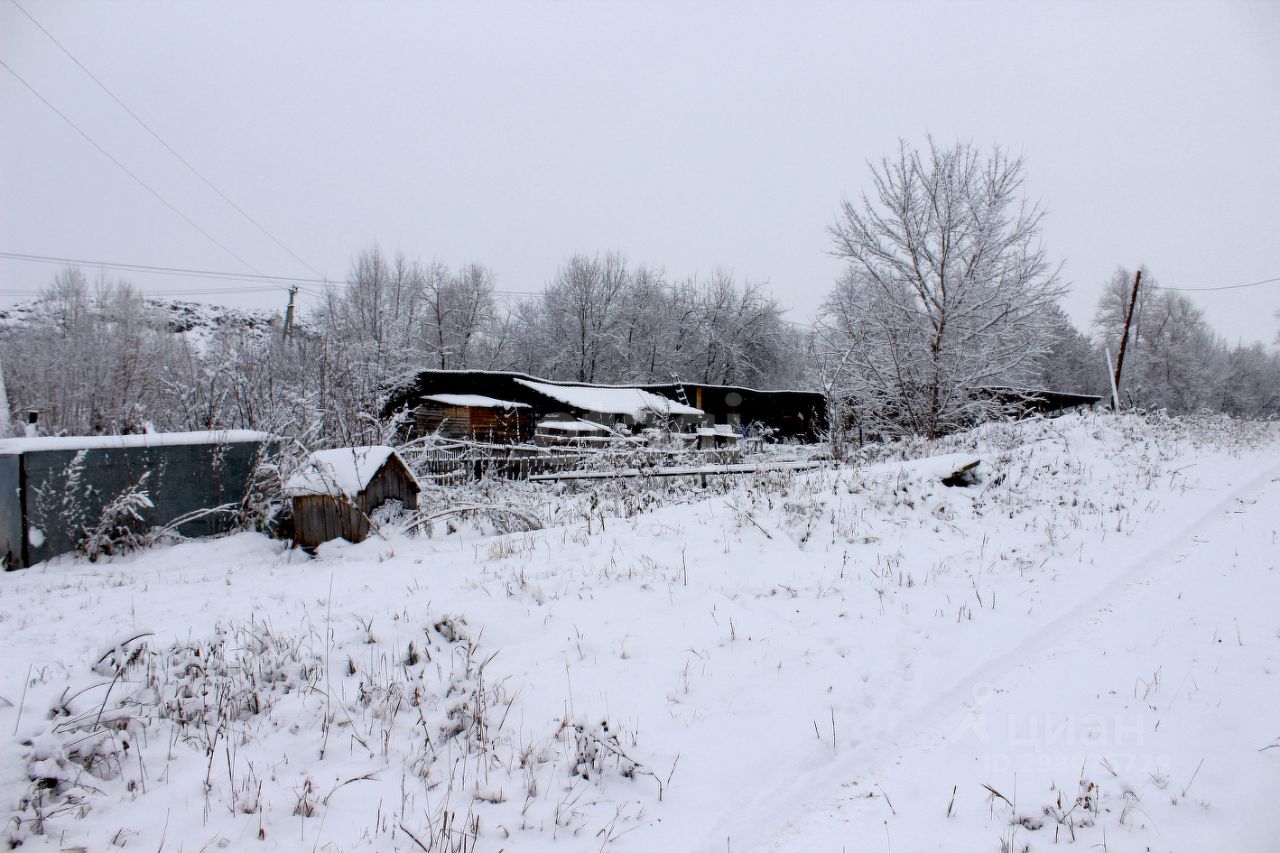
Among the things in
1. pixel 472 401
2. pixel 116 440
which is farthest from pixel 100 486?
pixel 472 401

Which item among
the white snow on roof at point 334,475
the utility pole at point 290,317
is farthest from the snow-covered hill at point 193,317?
the white snow on roof at point 334,475

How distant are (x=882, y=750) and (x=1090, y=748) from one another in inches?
38.5

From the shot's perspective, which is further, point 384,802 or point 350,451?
point 350,451

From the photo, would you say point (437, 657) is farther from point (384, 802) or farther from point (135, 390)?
Answer: point (135, 390)

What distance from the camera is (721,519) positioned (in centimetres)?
663

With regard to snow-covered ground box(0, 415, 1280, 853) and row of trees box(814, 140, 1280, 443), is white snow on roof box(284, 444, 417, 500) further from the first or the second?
row of trees box(814, 140, 1280, 443)

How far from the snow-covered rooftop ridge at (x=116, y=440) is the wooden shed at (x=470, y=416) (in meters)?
16.1

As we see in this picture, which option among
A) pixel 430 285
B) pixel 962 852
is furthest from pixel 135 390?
pixel 962 852

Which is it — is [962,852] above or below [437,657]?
below

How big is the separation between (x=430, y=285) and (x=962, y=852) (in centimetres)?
4867

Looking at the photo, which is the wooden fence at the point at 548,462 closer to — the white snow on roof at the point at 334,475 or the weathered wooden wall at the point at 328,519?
the white snow on roof at the point at 334,475

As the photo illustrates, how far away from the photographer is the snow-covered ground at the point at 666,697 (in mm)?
2418

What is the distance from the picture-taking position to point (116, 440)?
282 inches

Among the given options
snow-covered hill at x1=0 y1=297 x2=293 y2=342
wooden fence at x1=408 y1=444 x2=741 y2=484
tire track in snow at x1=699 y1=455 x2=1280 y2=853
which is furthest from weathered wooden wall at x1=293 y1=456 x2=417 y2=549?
snow-covered hill at x1=0 y1=297 x2=293 y2=342
